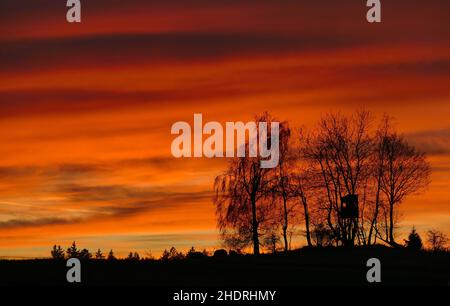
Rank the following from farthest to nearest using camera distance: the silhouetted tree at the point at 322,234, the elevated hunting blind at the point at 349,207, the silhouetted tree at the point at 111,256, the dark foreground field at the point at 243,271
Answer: the silhouetted tree at the point at 322,234, the elevated hunting blind at the point at 349,207, the silhouetted tree at the point at 111,256, the dark foreground field at the point at 243,271

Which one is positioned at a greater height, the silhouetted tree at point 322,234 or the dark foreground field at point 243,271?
the silhouetted tree at point 322,234

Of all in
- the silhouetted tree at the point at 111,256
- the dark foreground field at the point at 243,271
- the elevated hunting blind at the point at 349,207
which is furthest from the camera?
the elevated hunting blind at the point at 349,207

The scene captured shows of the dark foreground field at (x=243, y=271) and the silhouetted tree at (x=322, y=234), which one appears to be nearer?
the dark foreground field at (x=243, y=271)

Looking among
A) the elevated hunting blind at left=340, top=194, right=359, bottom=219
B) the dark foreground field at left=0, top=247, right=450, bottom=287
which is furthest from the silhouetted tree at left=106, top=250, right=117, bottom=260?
the elevated hunting blind at left=340, top=194, right=359, bottom=219

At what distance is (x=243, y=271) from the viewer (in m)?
44.9

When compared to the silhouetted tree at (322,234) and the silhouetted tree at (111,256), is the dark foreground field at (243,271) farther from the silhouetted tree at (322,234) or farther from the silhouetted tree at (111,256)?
the silhouetted tree at (322,234)

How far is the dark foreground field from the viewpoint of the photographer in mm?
39656

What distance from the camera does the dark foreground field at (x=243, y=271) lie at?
130ft

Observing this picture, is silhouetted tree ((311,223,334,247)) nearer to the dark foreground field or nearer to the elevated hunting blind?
the elevated hunting blind

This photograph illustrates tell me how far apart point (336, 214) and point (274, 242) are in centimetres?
516

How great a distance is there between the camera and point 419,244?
7019cm

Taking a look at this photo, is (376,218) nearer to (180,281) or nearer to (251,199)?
(251,199)

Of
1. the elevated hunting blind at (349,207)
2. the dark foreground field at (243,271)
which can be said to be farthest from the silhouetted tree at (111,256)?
the elevated hunting blind at (349,207)

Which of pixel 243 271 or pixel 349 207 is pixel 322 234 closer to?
pixel 349 207
